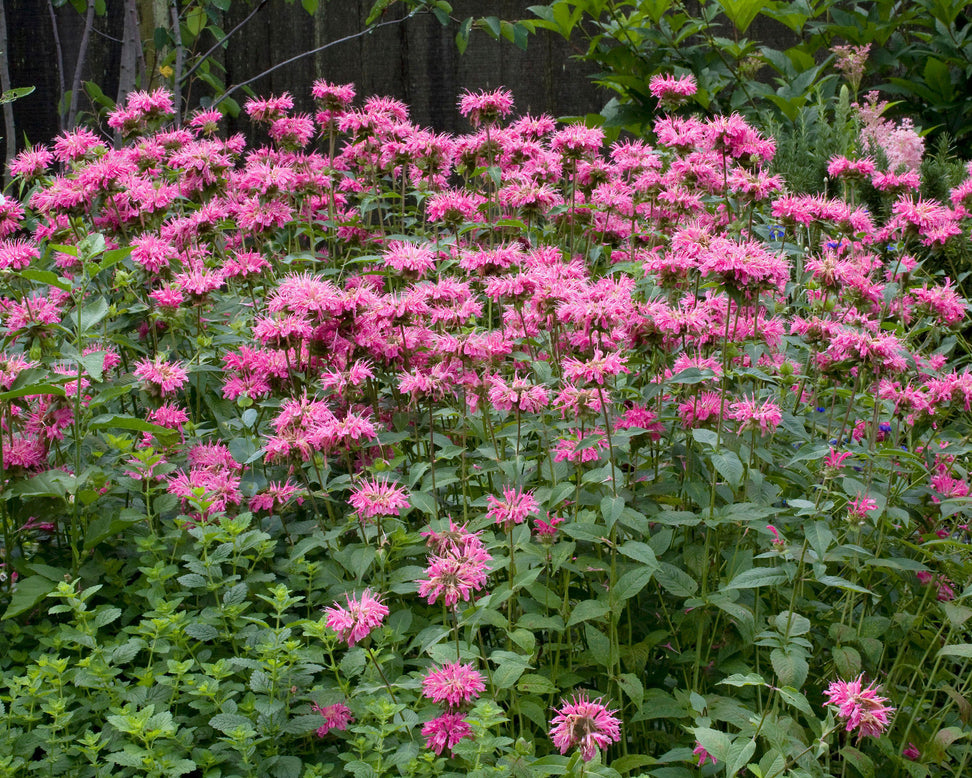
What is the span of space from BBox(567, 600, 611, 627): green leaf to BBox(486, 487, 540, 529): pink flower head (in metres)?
0.22

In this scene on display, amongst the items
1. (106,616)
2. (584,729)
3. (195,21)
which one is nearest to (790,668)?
(584,729)

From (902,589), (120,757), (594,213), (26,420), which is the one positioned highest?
(594,213)

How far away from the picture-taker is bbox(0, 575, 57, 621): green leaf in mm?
2016

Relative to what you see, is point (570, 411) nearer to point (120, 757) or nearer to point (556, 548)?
point (556, 548)

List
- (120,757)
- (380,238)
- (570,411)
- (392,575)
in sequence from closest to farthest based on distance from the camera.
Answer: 1. (120,757)
2. (392,575)
3. (570,411)
4. (380,238)

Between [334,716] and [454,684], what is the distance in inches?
11.8

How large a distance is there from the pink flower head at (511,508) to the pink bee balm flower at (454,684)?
30 centimetres

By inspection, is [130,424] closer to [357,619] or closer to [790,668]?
[357,619]

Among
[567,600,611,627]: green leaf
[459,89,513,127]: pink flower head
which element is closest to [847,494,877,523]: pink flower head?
[567,600,611,627]: green leaf

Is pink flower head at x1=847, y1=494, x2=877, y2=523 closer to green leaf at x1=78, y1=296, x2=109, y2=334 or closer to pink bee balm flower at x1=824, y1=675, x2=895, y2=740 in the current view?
pink bee balm flower at x1=824, y1=675, x2=895, y2=740

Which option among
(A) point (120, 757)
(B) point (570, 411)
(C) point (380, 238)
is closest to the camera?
(A) point (120, 757)

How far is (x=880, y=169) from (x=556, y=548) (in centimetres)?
237

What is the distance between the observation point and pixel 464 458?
233 centimetres

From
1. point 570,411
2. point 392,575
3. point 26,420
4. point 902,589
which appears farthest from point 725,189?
point 26,420
